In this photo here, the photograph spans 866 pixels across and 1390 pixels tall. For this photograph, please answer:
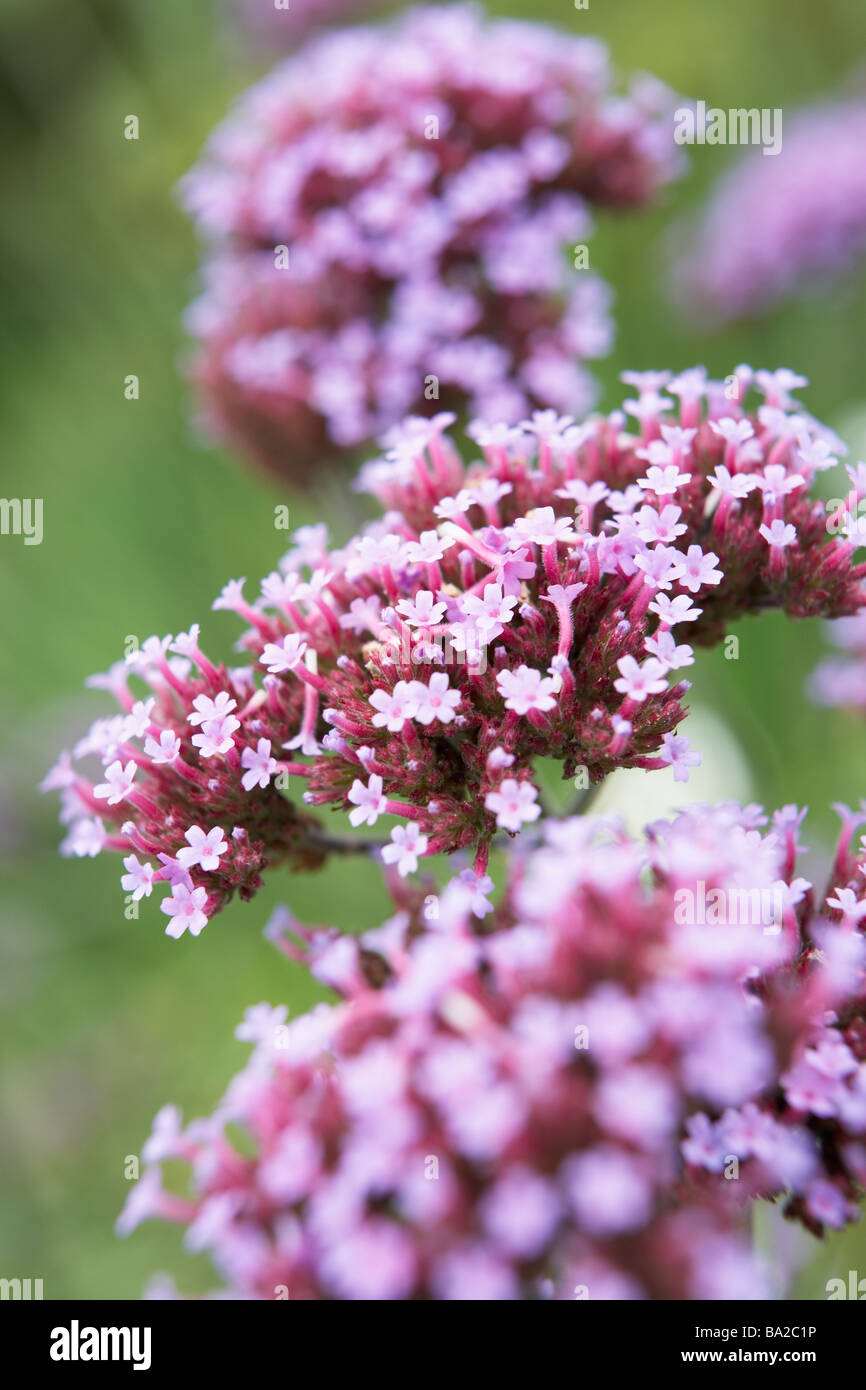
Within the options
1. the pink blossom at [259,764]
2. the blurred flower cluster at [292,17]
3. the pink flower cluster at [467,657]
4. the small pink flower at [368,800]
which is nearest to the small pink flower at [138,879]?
the pink flower cluster at [467,657]

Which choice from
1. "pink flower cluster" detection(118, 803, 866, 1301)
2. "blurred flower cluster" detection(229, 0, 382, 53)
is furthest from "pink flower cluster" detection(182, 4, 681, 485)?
"blurred flower cluster" detection(229, 0, 382, 53)

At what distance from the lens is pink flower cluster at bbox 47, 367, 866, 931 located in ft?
6.59

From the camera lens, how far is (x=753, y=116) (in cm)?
559

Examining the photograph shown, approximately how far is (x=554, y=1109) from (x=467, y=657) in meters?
0.92

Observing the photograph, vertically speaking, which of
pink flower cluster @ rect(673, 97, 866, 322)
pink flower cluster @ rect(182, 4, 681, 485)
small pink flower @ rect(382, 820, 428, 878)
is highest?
pink flower cluster @ rect(673, 97, 866, 322)

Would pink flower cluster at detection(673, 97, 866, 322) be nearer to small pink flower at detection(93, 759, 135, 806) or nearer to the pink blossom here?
the pink blossom

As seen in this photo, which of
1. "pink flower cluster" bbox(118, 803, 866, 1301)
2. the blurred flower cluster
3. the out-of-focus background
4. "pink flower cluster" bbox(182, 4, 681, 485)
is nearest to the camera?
"pink flower cluster" bbox(118, 803, 866, 1301)

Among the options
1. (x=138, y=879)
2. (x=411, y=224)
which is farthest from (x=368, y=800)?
(x=411, y=224)

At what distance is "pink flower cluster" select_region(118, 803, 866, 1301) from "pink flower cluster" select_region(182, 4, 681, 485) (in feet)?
6.58

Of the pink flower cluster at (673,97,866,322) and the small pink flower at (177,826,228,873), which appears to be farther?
the pink flower cluster at (673,97,866,322)

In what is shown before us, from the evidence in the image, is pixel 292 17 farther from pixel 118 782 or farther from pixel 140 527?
pixel 118 782
